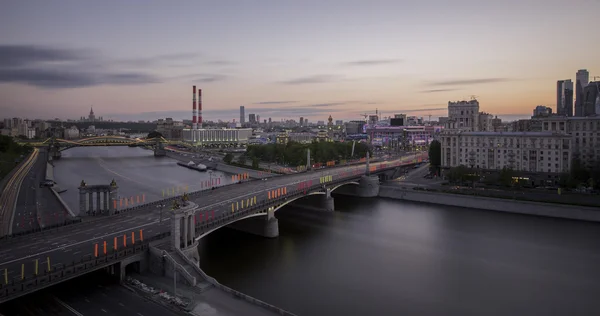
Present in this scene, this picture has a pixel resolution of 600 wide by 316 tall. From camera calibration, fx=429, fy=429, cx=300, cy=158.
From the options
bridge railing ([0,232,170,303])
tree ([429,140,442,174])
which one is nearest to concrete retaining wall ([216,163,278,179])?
tree ([429,140,442,174])

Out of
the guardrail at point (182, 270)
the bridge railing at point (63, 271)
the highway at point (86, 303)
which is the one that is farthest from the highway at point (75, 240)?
the guardrail at point (182, 270)

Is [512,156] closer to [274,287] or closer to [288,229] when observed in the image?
[288,229]

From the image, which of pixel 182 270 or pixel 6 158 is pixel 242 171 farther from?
pixel 182 270

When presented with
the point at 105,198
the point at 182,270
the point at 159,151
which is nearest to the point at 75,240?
the point at 105,198

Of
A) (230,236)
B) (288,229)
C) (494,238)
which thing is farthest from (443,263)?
(230,236)

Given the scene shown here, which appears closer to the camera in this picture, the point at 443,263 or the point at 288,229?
the point at 443,263

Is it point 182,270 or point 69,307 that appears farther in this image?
point 182,270

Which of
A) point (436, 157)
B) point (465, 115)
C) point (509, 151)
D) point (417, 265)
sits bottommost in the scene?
point (417, 265)

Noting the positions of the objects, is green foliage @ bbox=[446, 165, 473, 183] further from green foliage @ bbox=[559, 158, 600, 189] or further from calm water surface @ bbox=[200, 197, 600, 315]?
calm water surface @ bbox=[200, 197, 600, 315]
